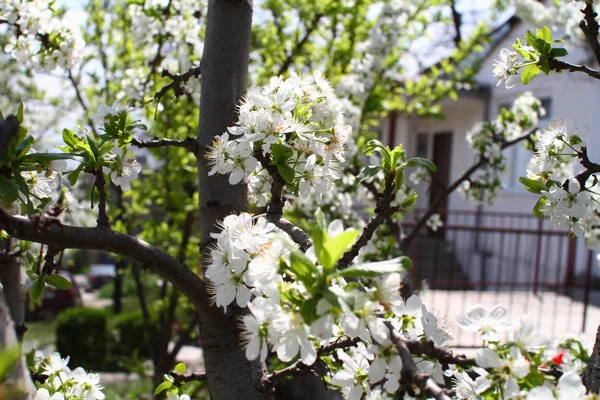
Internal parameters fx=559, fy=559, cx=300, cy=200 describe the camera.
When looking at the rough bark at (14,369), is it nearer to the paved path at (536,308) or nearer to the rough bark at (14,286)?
the rough bark at (14,286)

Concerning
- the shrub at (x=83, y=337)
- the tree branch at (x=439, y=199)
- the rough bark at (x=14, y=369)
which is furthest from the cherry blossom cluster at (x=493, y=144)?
the shrub at (x=83, y=337)

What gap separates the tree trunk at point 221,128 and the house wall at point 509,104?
16.6 ft

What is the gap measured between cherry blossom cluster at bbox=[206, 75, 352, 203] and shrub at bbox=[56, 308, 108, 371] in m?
8.00

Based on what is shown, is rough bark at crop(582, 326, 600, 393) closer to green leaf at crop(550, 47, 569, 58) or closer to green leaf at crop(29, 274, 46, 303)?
green leaf at crop(550, 47, 569, 58)

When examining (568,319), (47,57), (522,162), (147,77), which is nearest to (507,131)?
(147,77)

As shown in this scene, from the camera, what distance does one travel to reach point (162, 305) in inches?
189

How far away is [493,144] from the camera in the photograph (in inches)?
129

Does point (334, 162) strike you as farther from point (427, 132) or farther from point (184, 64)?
point (427, 132)

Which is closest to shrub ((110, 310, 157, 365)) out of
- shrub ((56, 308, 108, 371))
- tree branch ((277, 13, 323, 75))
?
shrub ((56, 308, 108, 371))

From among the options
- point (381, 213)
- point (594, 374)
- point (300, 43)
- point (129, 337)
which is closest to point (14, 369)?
point (381, 213)

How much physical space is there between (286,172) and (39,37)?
180 cm

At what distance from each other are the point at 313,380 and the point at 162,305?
5.58ft

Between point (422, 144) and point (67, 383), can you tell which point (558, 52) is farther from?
point (422, 144)

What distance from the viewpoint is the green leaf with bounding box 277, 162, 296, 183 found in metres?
1.30
